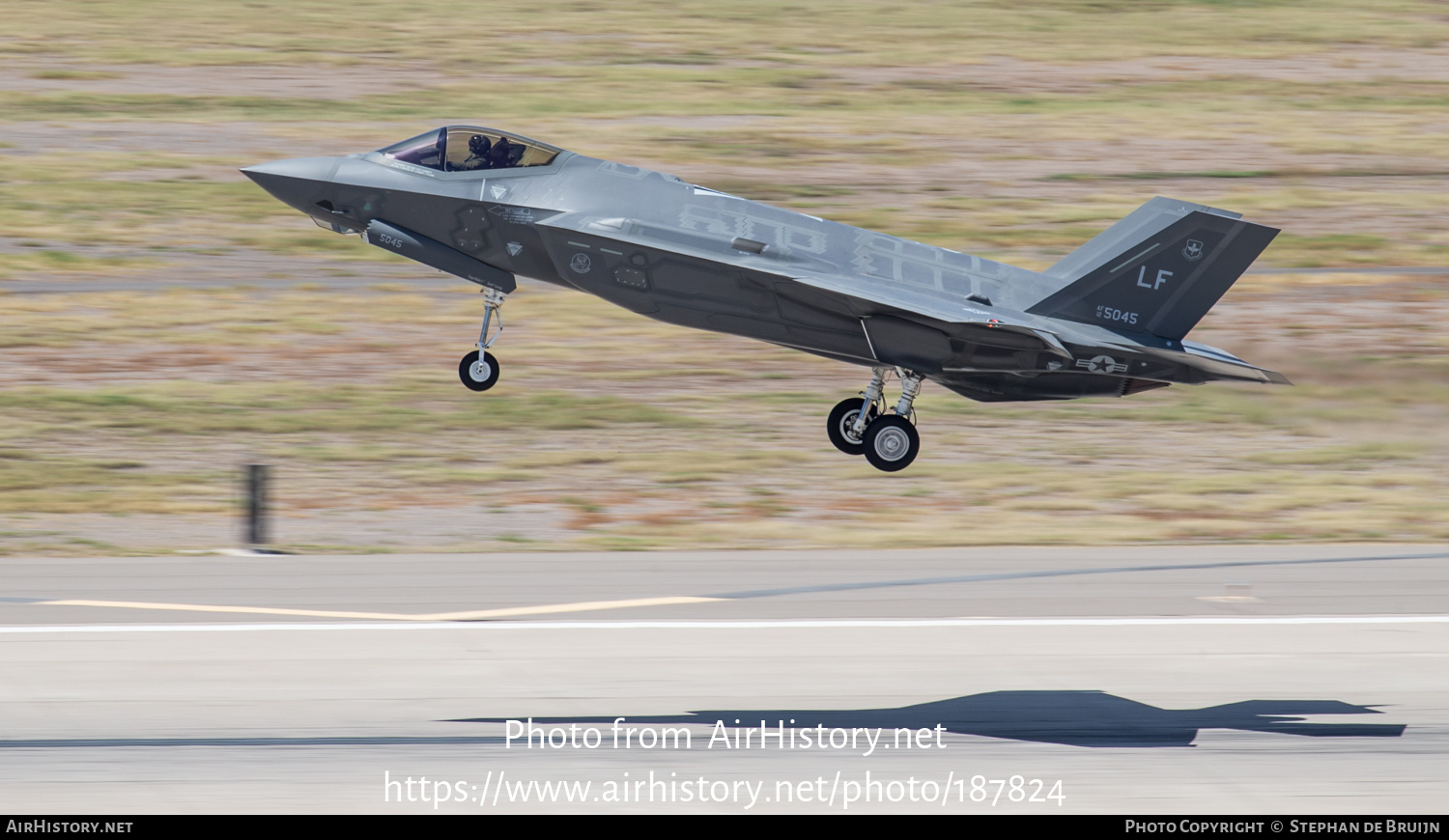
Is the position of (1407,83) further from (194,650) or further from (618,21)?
(194,650)

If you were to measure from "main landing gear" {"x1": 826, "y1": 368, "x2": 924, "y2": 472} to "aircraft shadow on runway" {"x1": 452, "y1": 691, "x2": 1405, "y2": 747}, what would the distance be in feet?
20.1

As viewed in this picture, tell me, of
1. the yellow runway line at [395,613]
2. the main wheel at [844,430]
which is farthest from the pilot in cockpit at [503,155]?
the yellow runway line at [395,613]

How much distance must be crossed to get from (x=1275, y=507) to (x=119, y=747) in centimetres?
2104

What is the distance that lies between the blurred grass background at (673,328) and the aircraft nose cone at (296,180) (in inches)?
267

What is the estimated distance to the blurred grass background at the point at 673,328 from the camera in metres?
27.8

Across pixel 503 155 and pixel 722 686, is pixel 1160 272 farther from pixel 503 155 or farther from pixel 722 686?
pixel 503 155

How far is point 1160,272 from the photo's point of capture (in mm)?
20688

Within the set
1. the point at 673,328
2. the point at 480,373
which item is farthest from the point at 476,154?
the point at 673,328

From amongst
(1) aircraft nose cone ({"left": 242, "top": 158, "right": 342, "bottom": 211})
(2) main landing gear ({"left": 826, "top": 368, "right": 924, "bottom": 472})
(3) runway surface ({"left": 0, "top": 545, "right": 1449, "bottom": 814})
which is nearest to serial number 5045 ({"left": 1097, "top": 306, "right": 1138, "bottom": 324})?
(2) main landing gear ({"left": 826, "top": 368, "right": 924, "bottom": 472})

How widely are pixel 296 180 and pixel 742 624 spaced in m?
8.52

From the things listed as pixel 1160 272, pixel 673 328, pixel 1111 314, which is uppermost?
pixel 1160 272

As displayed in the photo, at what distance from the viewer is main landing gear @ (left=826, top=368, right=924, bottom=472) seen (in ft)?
70.2

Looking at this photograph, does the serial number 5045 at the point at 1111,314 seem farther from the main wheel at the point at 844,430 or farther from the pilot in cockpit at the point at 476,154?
the pilot in cockpit at the point at 476,154
